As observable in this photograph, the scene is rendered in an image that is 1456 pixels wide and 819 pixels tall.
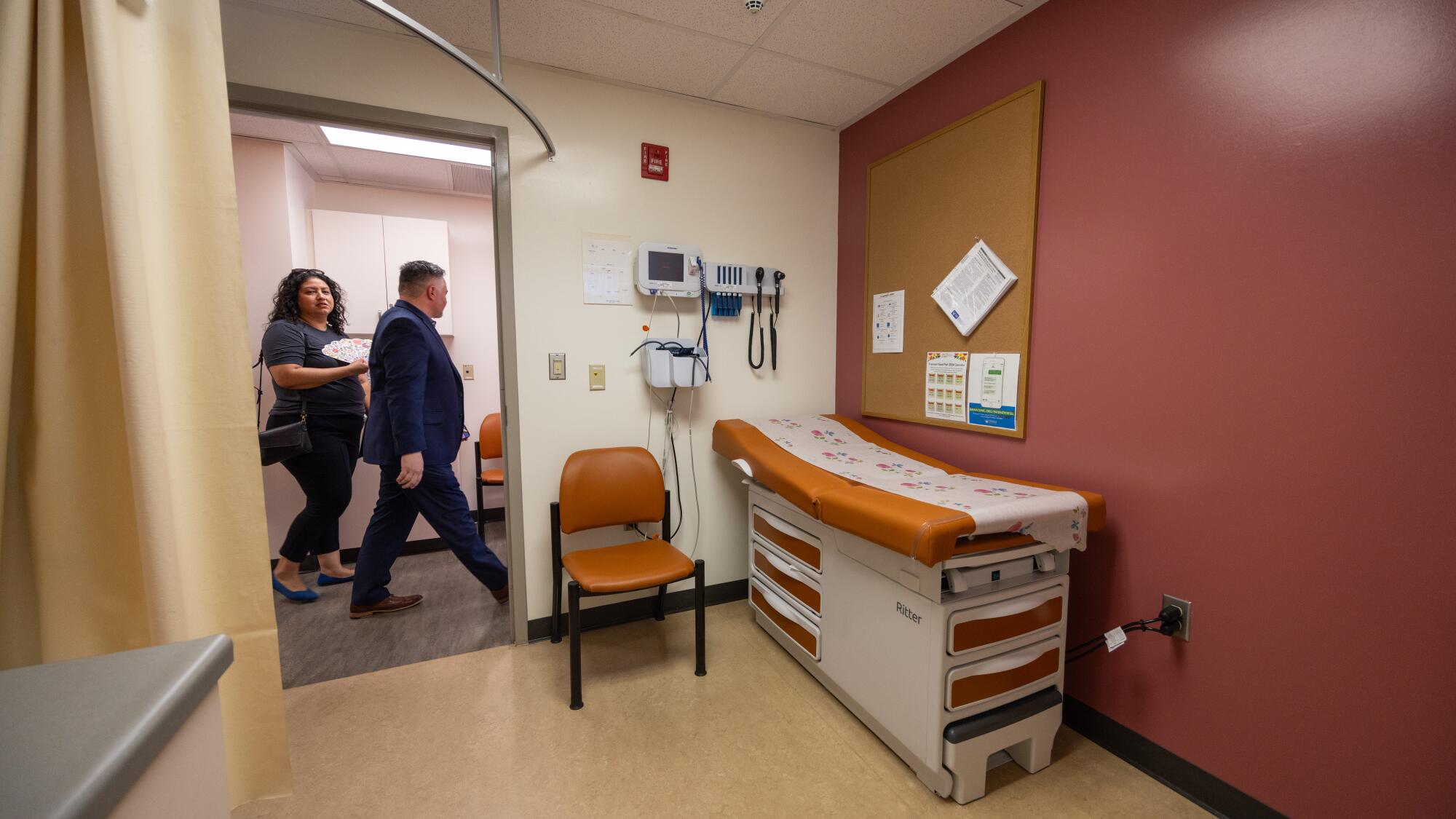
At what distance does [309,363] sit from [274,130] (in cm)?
120

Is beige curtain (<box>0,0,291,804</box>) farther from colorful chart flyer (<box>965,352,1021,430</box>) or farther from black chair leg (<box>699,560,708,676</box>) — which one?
colorful chart flyer (<box>965,352,1021,430</box>)

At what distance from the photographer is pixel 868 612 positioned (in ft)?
5.41

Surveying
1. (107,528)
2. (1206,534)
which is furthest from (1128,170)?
(107,528)

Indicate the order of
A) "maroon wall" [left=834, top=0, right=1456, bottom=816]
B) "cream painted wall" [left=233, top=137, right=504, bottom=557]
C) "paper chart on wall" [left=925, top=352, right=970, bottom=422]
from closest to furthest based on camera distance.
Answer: "maroon wall" [left=834, top=0, right=1456, bottom=816] → "paper chart on wall" [left=925, top=352, right=970, bottom=422] → "cream painted wall" [left=233, top=137, right=504, bottom=557]

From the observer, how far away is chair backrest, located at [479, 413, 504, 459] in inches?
138

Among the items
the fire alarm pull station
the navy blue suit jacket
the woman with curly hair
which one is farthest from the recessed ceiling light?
the navy blue suit jacket

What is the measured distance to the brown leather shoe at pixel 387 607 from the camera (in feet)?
8.25

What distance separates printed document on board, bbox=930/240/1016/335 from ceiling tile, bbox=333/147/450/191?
112 inches

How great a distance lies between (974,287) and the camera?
196 cm

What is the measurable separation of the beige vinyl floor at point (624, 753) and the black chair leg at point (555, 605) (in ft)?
0.46

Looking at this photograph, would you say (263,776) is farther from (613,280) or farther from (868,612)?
(613,280)

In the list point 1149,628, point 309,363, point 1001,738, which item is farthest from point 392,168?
point 1149,628

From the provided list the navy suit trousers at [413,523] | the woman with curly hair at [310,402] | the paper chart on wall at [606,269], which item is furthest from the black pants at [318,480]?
the paper chart on wall at [606,269]

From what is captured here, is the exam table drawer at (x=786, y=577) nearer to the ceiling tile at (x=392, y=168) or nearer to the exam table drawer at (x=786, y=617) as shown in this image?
the exam table drawer at (x=786, y=617)
